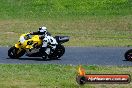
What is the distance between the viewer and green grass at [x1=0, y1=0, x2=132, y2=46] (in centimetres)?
3600

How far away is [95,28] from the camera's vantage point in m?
43.8

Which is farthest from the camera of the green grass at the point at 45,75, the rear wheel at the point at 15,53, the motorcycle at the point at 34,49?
the rear wheel at the point at 15,53

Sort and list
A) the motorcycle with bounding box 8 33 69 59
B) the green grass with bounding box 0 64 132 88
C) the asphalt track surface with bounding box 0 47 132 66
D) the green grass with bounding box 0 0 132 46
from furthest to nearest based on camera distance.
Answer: the green grass with bounding box 0 0 132 46 → the motorcycle with bounding box 8 33 69 59 → the asphalt track surface with bounding box 0 47 132 66 → the green grass with bounding box 0 64 132 88

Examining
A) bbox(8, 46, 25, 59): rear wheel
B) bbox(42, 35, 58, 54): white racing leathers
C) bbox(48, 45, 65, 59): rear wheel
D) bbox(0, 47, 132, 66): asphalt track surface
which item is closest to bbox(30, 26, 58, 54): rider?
bbox(42, 35, 58, 54): white racing leathers

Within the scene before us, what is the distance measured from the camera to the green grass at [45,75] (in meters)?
16.4

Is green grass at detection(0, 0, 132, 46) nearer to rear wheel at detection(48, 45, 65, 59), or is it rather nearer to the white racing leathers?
rear wheel at detection(48, 45, 65, 59)

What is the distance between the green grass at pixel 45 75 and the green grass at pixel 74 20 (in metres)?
10.9

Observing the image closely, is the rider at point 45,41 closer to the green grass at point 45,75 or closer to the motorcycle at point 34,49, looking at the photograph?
the motorcycle at point 34,49

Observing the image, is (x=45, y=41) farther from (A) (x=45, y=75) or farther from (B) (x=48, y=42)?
(A) (x=45, y=75)

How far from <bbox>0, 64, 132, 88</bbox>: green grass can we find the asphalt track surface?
6.82 ft

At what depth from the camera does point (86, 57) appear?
83.9 feet

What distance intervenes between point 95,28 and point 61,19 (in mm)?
5396

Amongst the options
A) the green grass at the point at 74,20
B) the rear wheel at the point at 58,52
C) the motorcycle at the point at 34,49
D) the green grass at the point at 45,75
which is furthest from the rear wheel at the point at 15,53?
the green grass at the point at 74,20

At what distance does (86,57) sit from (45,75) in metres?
7.16
